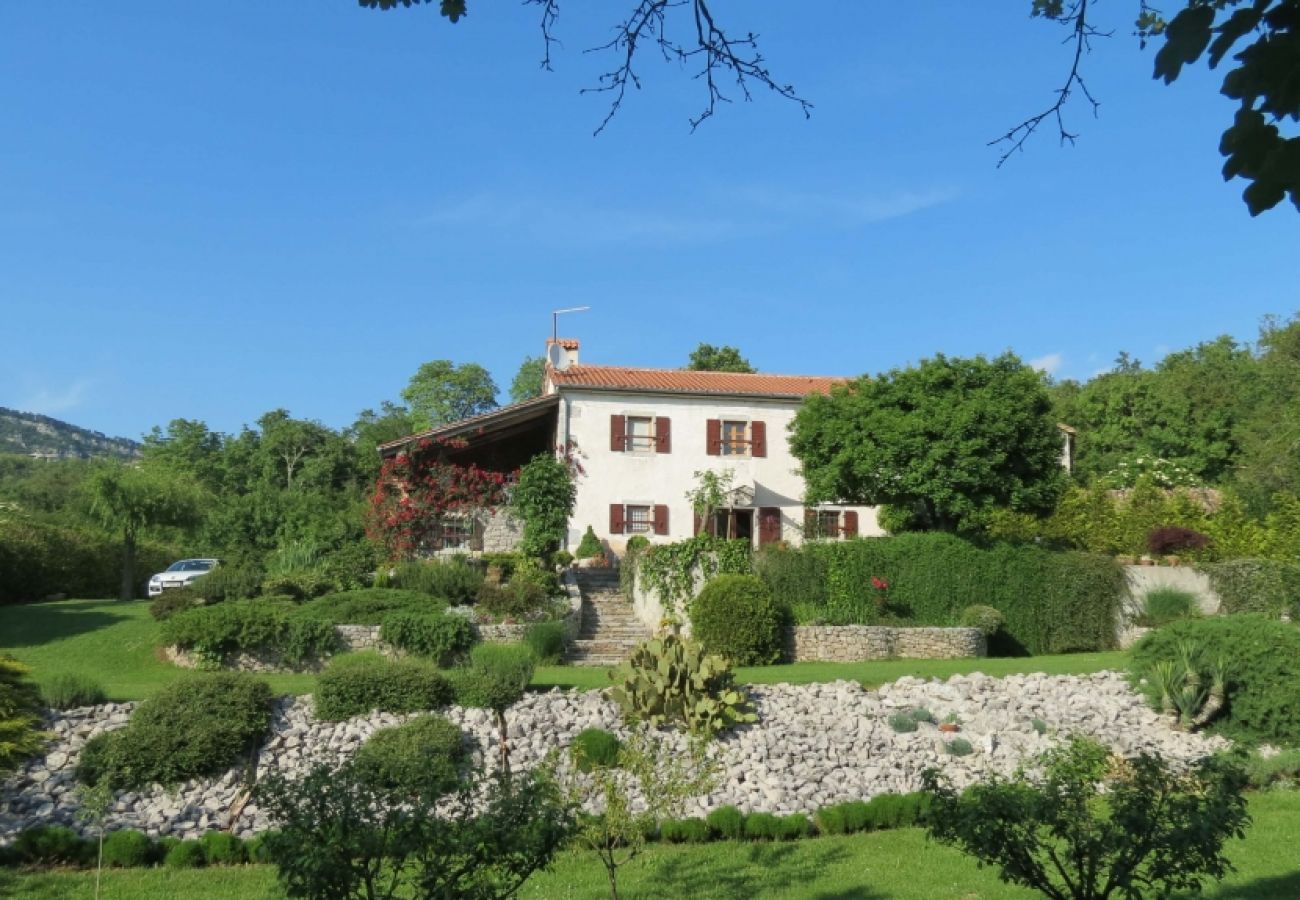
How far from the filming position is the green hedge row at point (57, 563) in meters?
21.5

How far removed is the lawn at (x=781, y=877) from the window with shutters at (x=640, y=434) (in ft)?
62.4

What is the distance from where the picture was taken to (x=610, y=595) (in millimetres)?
22703

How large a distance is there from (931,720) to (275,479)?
144 ft

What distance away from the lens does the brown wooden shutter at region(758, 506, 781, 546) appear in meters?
28.1

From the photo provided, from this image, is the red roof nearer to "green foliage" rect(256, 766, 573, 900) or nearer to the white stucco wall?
the white stucco wall

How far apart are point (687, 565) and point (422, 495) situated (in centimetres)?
748

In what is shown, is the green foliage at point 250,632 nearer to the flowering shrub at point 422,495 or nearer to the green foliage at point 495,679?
the green foliage at point 495,679

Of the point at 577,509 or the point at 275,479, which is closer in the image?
the point at 577,509

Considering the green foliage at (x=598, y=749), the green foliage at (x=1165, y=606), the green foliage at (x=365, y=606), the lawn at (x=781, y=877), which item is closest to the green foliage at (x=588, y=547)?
the green foliage at (x=365, y=606)

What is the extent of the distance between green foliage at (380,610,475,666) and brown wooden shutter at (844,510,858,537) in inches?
580

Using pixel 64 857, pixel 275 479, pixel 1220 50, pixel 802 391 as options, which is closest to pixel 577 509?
pixel 802 391

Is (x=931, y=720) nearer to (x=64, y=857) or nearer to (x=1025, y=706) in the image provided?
(x=1025, y=706)

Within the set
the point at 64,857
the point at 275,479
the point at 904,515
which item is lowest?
the point at 64,857

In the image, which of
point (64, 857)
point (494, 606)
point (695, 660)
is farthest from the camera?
point (494, 606)
